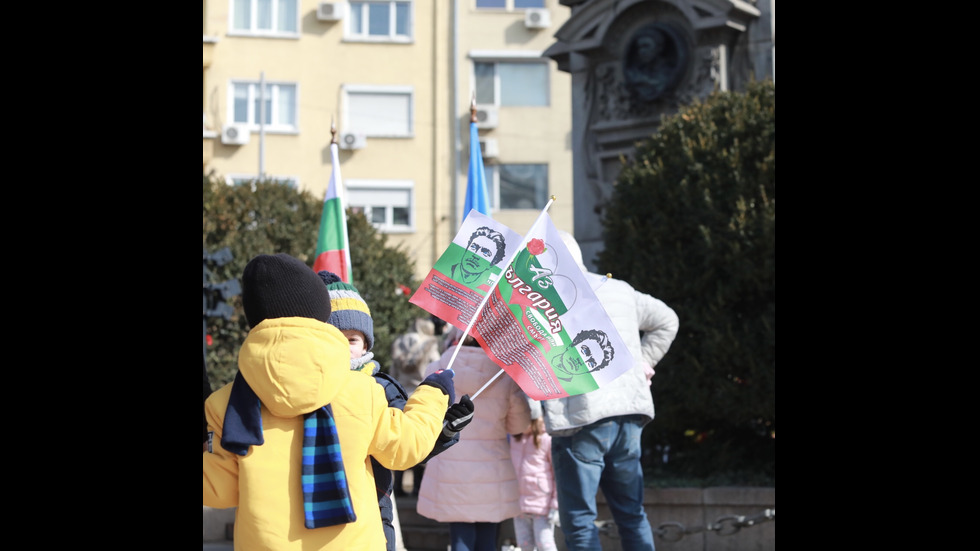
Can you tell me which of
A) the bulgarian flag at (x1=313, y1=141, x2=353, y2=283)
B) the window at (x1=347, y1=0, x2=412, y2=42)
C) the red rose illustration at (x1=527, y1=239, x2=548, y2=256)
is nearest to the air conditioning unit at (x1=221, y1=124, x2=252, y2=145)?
the window at (x1=347, y1=0, x2=412, y2=42)

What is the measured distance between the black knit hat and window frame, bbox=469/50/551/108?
96.9ft

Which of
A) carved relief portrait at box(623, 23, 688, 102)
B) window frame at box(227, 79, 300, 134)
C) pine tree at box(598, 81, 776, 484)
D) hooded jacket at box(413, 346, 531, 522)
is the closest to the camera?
hooded jacket at box(413, 346, 531, 522)

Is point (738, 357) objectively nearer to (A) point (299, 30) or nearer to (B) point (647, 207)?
(B) point (647, 207)

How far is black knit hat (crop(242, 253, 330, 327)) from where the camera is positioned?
3184mm

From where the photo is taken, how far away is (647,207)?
9734mm

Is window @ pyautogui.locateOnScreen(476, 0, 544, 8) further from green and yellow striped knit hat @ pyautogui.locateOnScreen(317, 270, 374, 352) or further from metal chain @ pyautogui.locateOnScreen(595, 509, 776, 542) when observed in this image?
green and yellow striped knit hat @ pyautogui.locateOnScreen(317, 270, 374, 352)

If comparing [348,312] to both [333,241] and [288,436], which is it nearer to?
[288,436]

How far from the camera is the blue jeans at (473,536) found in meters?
5.45

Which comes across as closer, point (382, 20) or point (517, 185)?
point (517, 185)

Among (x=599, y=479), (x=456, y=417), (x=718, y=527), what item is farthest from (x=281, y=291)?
(x=718, y=527)

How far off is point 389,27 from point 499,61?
3337 mm

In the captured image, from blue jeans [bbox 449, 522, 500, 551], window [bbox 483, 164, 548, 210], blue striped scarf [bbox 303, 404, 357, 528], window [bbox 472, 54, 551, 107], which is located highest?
window [bbox 472, 54, 551, 107]

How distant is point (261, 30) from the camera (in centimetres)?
3253
